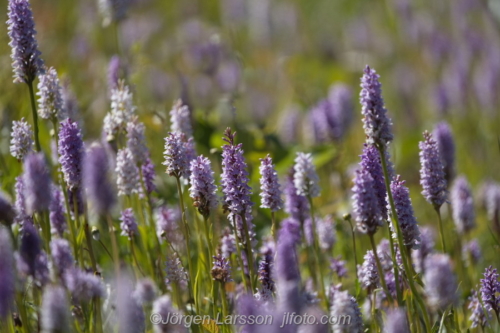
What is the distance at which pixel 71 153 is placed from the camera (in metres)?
2.34

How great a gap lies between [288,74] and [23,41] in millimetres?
5679

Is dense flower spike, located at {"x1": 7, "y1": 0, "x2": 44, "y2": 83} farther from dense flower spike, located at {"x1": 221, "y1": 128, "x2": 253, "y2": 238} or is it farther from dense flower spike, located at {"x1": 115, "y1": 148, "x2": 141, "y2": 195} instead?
dense flower spike, located at {"x1": 221, "y1": 128, "x2": 253, "y2": 238}

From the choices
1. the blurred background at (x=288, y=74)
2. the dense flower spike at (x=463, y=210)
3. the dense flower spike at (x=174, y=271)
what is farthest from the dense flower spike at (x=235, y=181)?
the dense flower spike at (x=463, y=210)

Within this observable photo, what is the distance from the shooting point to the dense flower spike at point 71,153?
7.65 feet

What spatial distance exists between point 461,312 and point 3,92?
3.04 metres

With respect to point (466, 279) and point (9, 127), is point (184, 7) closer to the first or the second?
point (9, 127)

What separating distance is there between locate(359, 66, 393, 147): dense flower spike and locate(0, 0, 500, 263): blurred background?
1.39m

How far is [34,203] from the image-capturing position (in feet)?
6.40

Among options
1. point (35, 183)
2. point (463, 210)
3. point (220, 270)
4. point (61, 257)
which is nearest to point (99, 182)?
point (35, 183)

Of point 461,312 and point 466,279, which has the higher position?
point 466,279

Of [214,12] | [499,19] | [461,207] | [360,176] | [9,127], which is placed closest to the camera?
[360,176]

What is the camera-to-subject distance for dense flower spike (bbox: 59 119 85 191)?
2332 mm

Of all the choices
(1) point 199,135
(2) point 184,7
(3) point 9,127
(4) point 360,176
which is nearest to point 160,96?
(1) point 199,135

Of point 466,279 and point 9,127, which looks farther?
point 9,127
